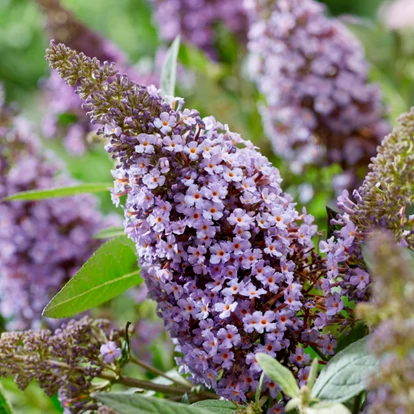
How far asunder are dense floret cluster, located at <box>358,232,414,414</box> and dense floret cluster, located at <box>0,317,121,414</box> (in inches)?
11.7

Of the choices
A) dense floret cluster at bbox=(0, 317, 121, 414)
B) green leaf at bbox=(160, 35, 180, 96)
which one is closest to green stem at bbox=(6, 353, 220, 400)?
dense floret cluster at bbox=(0, 317, 121, 414)

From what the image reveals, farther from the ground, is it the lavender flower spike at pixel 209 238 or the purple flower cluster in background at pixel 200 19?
the purple flower cluster in background at pixel 200 19

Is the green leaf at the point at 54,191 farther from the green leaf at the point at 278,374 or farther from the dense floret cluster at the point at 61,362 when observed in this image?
the green leaf at the point at 278,374

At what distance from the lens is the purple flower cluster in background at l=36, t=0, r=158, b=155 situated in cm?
111

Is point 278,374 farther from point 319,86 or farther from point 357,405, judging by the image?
point 319,86

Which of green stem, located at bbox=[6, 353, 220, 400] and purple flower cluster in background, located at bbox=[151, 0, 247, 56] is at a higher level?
purple flower cluster in background, located at bbox=[151, 0, 247, 56]

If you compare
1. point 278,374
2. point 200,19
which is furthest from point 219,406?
point 200,19

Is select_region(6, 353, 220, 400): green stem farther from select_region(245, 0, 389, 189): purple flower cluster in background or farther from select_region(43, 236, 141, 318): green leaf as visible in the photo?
select_region(245, 0, 389, 189): purple flower cluster in background

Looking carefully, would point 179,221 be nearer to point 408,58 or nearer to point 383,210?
point 383,210

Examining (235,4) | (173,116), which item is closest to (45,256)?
(173,116)

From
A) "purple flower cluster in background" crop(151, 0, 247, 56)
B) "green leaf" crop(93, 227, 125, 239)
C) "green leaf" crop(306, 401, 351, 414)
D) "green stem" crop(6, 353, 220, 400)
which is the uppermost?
"purple flower cluster in background" crop(151, 0, 247, 56)

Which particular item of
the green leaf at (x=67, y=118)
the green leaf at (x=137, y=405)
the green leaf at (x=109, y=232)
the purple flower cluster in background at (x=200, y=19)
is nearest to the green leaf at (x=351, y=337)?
the green leaf at (x=137, y=405)

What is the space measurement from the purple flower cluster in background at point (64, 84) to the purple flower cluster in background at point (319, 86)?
0.27 metres

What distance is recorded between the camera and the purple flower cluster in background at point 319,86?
0.96 metres
